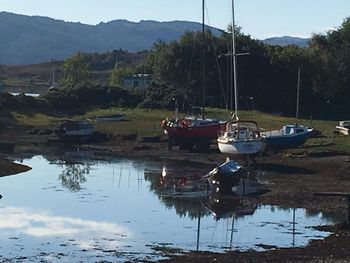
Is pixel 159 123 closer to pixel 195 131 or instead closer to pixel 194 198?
pixel 195 131

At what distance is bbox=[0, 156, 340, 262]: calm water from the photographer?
104ft

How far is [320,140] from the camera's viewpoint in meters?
67.1

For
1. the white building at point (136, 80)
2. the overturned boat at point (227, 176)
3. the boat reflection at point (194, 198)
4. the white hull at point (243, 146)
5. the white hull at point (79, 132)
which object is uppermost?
the white building at point (136, 80)

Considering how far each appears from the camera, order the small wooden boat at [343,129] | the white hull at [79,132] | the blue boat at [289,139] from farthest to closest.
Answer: the white hull at [79,132]
the small wooden boat at [343,129]
the blue boat at [289,139]

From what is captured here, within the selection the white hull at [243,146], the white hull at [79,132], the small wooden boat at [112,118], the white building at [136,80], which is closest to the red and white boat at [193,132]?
the white hull at [243,146]

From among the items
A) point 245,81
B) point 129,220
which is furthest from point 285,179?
point 245,81

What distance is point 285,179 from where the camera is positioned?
51375mm

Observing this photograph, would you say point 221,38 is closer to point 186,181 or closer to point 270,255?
point 186,181

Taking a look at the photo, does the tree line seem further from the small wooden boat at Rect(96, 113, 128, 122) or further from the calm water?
the calm water

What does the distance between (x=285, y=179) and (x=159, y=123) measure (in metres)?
36.9

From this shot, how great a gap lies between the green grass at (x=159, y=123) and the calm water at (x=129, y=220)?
12682 mm

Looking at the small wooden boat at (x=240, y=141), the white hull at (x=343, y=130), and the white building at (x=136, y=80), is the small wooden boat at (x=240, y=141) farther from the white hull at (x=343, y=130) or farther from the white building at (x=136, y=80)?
the white building at (x=136, y=80)

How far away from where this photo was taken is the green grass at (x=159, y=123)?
64438 millimetres

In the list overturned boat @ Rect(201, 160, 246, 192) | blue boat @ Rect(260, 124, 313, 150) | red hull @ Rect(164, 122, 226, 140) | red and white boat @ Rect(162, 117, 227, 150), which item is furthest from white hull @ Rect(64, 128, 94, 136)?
overturned boat @ Rect(201, 160, 246, 192)
